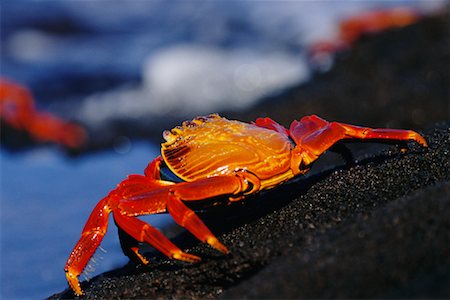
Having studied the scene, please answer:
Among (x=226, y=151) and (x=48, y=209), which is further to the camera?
(x=48, y=209)

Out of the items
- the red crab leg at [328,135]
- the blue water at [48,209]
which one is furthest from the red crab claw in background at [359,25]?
the red crab leg at [328,135]

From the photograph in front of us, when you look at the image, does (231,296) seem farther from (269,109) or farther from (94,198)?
(269,109)

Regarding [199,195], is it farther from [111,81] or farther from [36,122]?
[111,81]

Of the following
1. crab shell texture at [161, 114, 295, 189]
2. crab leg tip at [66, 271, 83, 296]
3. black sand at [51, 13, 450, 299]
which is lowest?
black sand at [51, 13, 450, 299]

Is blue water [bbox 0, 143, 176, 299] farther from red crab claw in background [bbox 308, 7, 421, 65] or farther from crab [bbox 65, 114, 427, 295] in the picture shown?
red crab claw in background [bbox 308, 7, 421, 65]

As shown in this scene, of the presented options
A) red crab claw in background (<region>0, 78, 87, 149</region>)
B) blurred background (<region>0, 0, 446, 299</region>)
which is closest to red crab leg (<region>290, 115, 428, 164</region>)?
blurred background (<region>0, 0, 446, 299</region>)

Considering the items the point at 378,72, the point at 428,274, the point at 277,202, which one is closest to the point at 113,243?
the point at 277,202

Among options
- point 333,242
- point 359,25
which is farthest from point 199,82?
point 333,242
